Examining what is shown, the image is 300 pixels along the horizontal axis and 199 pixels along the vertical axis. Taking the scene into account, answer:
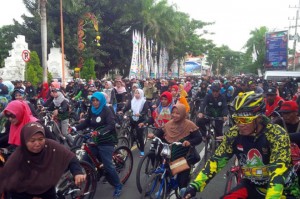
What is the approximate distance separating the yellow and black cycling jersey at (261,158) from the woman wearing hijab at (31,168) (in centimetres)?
136

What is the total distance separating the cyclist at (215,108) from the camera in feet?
28.0

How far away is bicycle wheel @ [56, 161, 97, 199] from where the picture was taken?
449 cm

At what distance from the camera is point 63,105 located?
902cm

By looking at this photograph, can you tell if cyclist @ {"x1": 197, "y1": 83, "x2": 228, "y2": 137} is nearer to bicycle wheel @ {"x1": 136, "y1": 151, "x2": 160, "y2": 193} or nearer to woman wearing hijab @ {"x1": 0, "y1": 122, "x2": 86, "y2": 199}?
bicycle wheel @ {"x1": 136, "y1": 151, "x2": 160, "y2": 193}

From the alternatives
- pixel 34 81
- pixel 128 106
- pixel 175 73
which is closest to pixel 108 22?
pixel 175 73

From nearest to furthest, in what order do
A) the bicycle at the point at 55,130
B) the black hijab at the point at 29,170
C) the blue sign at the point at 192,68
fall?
the black hijab at the point at 29,170
the bicycle at the point at 55,130
the blue sign at the point at 192,68

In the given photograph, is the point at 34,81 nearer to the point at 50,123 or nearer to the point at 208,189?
the point at 50,123

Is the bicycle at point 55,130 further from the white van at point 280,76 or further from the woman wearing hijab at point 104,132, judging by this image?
the white van at point 280,76

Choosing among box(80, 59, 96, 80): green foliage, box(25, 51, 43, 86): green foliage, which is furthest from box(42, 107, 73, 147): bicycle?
box(80, 59, 96, 80): green foliage

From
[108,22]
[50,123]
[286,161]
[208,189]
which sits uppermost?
[108,22]

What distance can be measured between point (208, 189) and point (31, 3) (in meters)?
34.3

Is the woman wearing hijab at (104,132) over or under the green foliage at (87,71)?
under

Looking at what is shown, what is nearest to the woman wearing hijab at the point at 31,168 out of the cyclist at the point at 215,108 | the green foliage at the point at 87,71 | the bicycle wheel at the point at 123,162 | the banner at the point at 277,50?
the bicycle wheel at the point at 123,162

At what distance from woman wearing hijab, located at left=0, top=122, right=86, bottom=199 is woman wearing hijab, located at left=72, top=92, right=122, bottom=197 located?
2162mm
